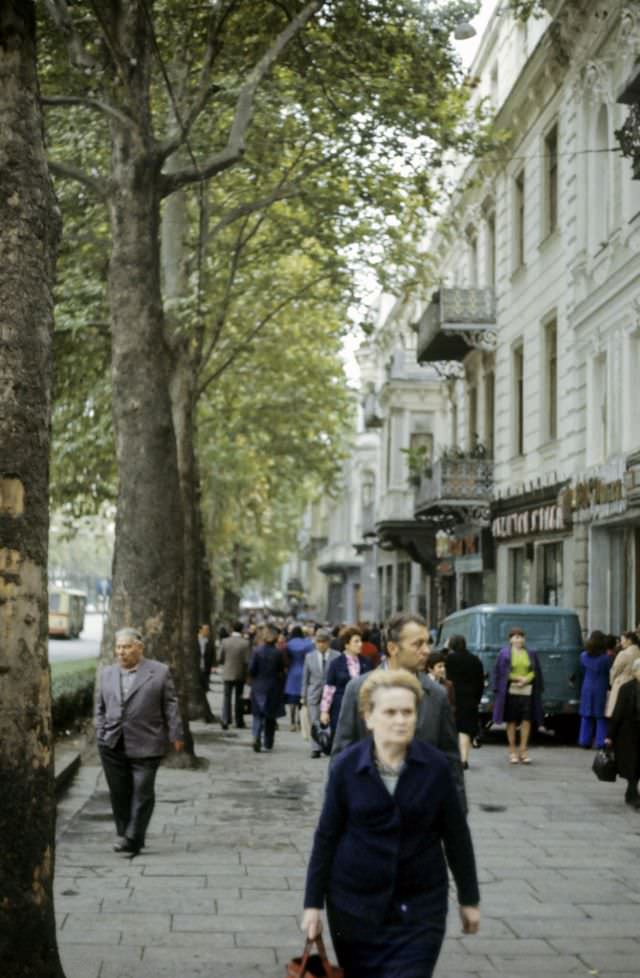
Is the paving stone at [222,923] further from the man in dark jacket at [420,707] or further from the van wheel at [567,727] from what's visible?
the van wheel at [567,727]

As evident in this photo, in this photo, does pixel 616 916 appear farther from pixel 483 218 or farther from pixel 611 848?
pixel 483 218

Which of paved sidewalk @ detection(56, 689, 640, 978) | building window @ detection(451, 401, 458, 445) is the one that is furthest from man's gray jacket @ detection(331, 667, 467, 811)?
building window @ detection(451, 401, 458, 445)

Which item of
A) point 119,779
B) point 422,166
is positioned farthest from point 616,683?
point 422,166

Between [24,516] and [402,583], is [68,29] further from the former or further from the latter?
[402,583]

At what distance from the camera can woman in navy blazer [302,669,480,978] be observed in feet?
15.3

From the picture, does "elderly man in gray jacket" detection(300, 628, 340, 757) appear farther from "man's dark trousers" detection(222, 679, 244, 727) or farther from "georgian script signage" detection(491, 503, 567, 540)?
"georgian script signage" detection(491, 503, 567, 540)

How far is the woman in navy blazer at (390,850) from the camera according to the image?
4.65m

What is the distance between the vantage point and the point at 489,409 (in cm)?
3328

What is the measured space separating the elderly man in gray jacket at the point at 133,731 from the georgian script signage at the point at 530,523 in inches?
594

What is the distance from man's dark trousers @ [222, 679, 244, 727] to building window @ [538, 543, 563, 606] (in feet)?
20.2

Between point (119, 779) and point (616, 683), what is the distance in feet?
23.0

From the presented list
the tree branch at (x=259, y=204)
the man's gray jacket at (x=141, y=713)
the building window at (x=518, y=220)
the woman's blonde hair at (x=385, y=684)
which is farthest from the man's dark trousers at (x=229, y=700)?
the woman's blonde hair at (x=385, y=684)

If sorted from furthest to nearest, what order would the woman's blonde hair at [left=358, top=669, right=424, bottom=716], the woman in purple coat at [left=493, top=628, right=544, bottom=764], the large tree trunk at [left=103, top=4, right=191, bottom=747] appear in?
the woman in purple coat at [left=493, top=628, right=544, bottom=764] < the large tree trunk at [left=103, top=4, right=191, bottom=747] < the woman's blonde hair at [left=358, top=669, right=424, bottom=716]

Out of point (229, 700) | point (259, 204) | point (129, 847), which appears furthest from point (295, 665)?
point (129, 847)
